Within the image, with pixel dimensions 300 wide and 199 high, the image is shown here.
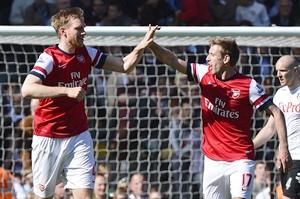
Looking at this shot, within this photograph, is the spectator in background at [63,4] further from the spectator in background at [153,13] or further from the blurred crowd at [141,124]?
the blurred crowd at [141,124]

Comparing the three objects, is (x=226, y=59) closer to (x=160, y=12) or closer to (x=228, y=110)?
(x=228, y=110)

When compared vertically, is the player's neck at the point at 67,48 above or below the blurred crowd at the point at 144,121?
above

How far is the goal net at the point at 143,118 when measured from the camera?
13922 millimetres

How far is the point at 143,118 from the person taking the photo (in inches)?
556

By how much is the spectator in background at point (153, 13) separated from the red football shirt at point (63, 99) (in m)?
5.96

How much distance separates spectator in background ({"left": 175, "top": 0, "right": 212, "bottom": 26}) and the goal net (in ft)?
7.02

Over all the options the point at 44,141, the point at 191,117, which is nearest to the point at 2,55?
the point at 191,117

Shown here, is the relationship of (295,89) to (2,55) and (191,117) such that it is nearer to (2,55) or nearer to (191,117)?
(191,117)

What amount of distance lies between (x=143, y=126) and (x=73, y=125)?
151 inches

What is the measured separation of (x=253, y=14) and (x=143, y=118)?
11.2ft

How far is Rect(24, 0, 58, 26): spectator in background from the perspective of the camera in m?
16.0

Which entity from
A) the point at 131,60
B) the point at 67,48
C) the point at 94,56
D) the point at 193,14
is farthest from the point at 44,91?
the point at 193,14

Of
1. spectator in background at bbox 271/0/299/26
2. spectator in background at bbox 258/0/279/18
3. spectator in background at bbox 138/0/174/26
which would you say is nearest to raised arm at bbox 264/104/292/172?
spectator in background at bbox 138/0/174/26

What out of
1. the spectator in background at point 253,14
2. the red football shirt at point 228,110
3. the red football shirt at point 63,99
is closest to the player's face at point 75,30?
the red football shirt at point 63,99
